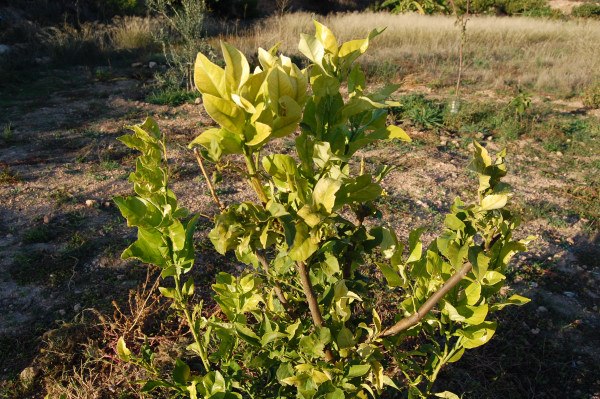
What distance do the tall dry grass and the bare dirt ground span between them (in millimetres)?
2705

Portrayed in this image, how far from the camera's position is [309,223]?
2.22 ft

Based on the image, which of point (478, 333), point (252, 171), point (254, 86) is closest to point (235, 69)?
point (254, 86)

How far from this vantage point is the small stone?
1831 mm

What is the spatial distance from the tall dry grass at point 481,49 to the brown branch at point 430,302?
7.04 meters

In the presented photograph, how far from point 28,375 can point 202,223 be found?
58.9 inches

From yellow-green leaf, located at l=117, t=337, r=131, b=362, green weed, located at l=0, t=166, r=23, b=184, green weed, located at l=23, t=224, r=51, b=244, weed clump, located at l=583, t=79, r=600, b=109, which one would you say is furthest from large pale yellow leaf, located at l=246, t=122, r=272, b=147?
weed clump, located at l=583, t=79, r=600, b=109

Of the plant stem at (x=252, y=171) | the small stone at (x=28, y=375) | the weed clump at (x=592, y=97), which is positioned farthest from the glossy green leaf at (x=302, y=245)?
the weed clump at (x=592, y=97)

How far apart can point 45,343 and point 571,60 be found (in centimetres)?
1011

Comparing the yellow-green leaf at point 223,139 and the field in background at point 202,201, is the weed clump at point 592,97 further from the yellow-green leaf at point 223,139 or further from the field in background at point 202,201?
the yellow-green leaf at point 223,139

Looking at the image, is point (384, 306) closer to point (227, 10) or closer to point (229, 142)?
point (229, 142)

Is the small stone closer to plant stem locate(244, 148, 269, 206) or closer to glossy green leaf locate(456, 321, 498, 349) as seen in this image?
plant stem locate(244, 148, 269, 206)

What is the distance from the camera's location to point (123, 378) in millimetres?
1787

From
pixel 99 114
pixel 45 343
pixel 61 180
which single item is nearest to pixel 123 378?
pixel 45 343

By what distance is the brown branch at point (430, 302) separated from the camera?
848 mm
